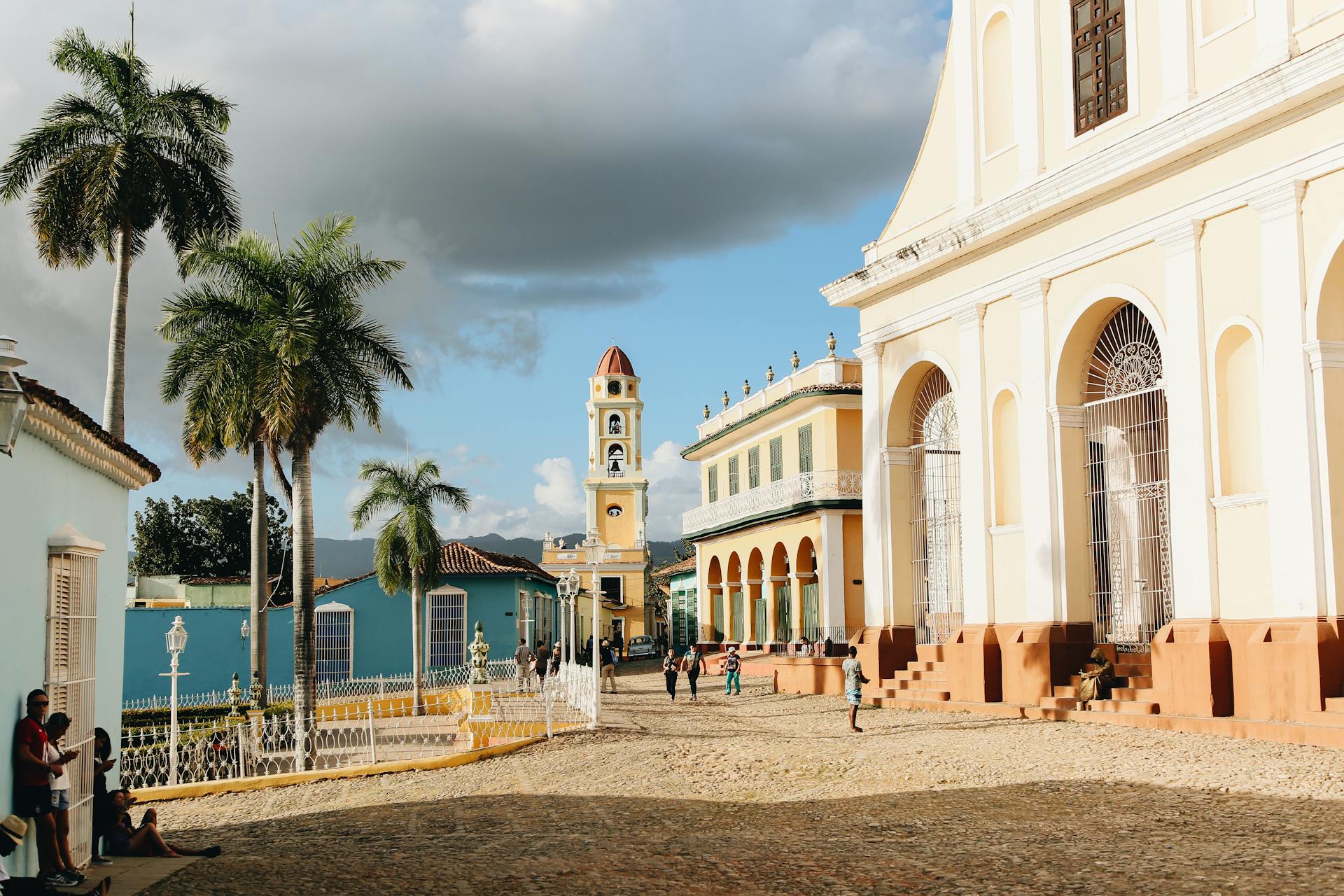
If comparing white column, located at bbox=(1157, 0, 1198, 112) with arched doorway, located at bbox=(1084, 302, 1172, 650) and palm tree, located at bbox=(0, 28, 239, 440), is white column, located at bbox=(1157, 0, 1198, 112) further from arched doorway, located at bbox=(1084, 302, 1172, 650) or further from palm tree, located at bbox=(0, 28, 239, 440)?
palm tree, located at bbox=(0, 28, 239, 440)

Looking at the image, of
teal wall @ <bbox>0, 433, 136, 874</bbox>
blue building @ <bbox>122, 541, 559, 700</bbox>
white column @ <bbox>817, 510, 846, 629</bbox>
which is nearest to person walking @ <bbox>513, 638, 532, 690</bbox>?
blue building @ <bbox>122, 541, 559, 700</bbox>

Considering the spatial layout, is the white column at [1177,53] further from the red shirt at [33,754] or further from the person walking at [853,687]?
the red shirt at [33,754]

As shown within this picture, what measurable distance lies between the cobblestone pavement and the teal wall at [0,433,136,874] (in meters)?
1.60

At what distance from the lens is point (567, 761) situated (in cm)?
1543

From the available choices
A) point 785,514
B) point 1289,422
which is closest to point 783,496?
point 785,514

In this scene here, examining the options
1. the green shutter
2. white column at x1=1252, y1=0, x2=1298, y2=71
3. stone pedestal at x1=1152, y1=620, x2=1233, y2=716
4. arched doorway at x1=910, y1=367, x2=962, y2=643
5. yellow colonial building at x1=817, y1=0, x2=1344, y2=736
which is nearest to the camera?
yellow colonial building at x1=817, y1=0, x2=1344, y2=736

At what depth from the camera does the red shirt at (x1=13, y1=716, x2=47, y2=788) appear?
8250mm

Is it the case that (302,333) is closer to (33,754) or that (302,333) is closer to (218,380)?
(218,380)

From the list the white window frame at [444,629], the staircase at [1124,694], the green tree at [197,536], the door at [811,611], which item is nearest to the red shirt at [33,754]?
the staircase at [1124,694]

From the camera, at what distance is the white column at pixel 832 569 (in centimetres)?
3148

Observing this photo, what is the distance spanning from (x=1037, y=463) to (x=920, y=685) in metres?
4.41

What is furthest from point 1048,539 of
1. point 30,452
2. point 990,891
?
point 30,452

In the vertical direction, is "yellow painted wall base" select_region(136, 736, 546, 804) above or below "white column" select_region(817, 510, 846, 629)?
below

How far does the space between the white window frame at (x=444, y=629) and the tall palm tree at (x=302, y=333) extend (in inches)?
671
